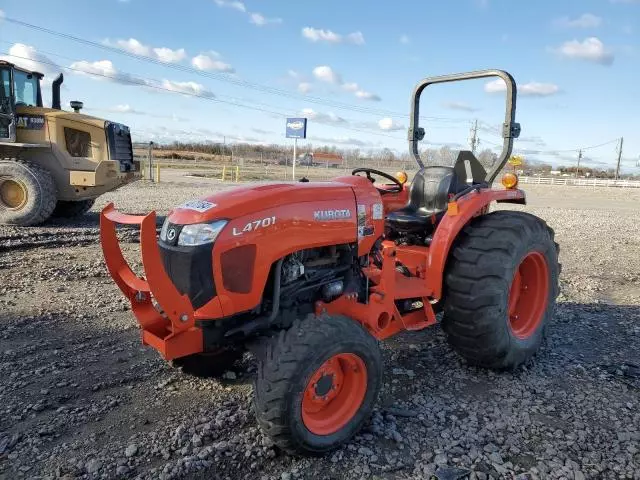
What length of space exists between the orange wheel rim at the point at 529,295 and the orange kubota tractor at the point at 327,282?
0.04 feet

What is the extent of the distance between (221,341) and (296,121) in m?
19.3

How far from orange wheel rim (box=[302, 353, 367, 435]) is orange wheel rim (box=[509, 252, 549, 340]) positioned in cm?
175

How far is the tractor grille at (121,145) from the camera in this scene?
995 cm

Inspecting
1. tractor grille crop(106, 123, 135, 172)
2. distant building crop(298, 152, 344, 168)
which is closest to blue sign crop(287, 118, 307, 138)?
tractor grille crop(106, 123, 135, 172)

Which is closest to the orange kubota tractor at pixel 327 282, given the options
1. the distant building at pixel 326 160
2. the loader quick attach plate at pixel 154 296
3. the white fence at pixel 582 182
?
the loader quick attach plate at pixel 154 296

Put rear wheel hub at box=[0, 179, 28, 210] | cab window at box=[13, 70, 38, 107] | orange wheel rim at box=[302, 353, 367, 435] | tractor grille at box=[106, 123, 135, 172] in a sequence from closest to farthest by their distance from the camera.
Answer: orange wheel rim at box=[302, 353, 367, 435], rear wheel hub at box=[0, 179, 28, 210], cab window at box=[13, 70, 38, 107], tractor grille at box=[106, 123, 135, 172]

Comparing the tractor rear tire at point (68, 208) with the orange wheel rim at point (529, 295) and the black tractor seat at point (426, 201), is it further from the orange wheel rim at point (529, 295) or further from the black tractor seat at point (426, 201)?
the orange wheel rim at point (529, 295)

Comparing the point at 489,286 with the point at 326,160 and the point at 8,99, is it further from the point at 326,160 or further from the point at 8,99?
the point at 326,160

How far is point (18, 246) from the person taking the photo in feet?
23.9

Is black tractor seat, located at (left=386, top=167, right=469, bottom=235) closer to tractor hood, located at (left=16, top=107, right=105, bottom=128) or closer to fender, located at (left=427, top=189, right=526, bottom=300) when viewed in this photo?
fender, located at (left=427, top=189, right=526, bottom=300)

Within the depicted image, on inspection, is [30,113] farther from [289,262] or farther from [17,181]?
[289,262]

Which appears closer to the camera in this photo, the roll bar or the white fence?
the roll bar

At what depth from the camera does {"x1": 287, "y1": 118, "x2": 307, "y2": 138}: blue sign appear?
69.2ft

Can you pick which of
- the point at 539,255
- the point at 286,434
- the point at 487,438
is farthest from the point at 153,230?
the point at 539,255
